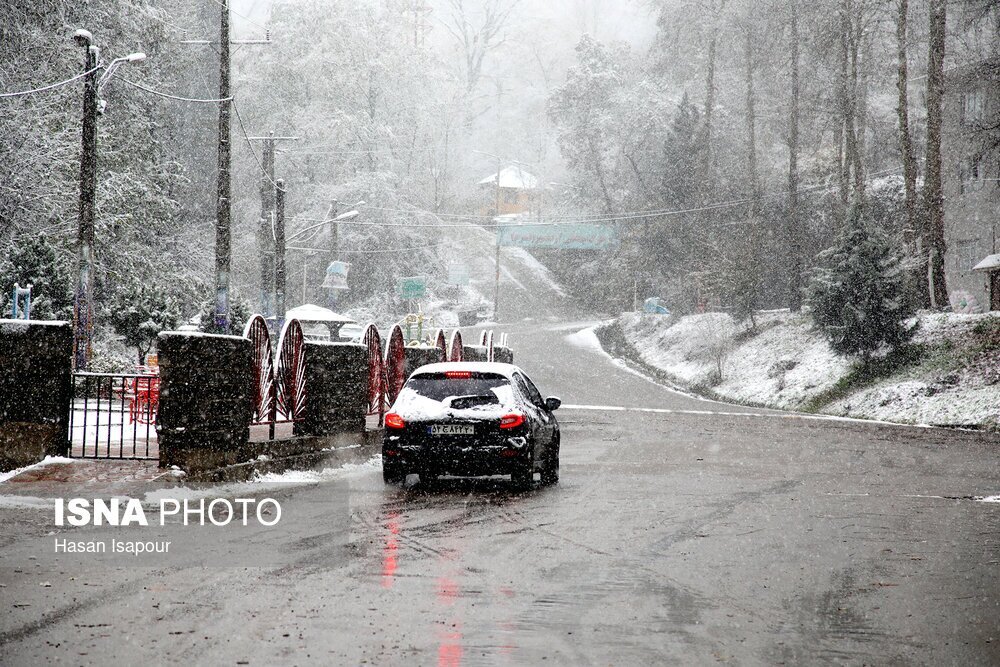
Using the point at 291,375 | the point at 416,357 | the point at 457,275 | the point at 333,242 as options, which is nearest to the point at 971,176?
the point at 333,242

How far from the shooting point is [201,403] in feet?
43.2

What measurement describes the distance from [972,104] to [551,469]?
3971cm

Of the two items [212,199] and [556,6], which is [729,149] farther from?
[556,6]

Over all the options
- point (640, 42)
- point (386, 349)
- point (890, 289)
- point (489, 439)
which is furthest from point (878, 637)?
point (640, 42)

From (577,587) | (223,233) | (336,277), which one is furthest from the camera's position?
(336,277)

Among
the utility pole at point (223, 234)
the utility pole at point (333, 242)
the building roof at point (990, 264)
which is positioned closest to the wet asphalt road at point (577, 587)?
the utility pole at point (223, 234)

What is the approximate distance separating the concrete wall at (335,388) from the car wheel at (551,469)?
3.72m

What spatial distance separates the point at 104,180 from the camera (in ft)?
138

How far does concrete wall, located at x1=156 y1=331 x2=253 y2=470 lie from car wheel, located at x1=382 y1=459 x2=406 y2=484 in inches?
68.7

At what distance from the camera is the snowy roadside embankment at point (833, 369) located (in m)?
32.5

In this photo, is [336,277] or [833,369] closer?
[833,369]

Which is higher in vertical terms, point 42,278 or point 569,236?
point 569,236

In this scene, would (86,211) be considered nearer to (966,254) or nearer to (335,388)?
(335,388)

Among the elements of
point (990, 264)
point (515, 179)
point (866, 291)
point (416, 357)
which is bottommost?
point (416, 357)
